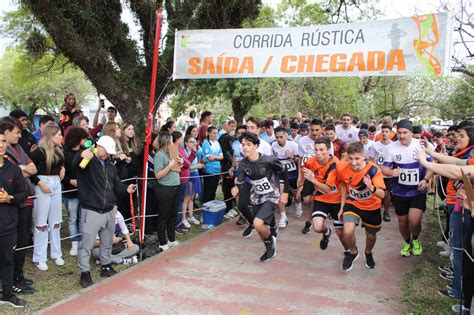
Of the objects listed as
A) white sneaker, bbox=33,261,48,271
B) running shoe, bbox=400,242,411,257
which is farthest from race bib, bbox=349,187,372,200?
white sneaker, bbox=33,261,48,271

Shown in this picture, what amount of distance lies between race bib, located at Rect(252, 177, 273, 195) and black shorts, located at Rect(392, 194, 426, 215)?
1934 mm

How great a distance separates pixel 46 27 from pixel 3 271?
15.1 feet

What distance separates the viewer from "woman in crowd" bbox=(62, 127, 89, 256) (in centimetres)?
556

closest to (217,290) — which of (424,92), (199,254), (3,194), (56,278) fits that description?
(199,254)

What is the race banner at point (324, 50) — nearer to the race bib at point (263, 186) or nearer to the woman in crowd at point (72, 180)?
the race bib at point (263, 186)

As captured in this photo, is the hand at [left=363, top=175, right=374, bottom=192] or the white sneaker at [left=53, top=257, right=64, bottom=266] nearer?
the hand at [left=363, top=175, right=374, bottom=192]

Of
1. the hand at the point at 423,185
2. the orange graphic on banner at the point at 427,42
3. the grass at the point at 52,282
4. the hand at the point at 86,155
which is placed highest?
the orange graphic on banner at the point at 427,42

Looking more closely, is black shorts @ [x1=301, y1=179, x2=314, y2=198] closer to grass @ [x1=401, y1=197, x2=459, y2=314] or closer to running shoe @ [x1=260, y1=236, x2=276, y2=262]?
running shoe @ [x1=260, y1=236, x2=276, y2=262]

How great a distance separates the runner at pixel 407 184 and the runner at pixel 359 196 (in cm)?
85

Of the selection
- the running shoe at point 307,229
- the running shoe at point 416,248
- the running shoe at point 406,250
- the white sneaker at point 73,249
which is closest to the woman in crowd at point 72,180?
the white sneaker at point 73,249

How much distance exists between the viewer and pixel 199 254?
6012 mm

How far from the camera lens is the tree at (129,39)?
293 inches

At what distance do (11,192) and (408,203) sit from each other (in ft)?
17.3

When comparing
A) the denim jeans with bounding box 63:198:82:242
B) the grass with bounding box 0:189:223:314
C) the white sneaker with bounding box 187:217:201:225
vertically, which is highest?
the denim jeans with bounding box 63:198:82:242
